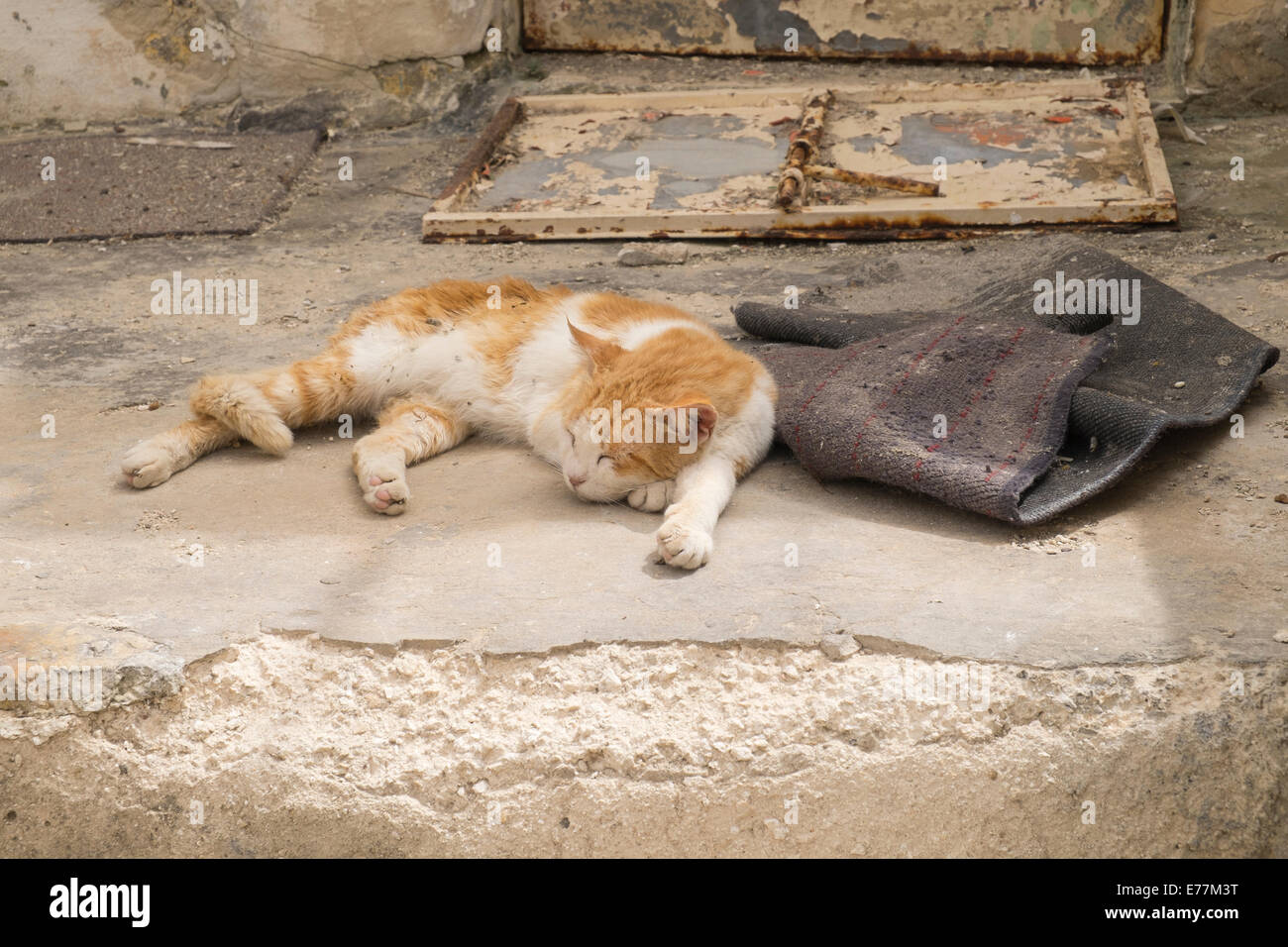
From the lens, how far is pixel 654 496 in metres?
3.12

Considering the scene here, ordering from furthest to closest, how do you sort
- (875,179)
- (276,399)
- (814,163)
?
(814,163) < (875,179) < (276,399)

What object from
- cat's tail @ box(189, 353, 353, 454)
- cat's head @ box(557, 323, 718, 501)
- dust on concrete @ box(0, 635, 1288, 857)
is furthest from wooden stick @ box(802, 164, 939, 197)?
dust on concrete @ box(0, 635, 1288, 857)

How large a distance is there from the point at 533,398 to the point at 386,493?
0.60 m

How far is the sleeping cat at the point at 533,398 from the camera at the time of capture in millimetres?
3076

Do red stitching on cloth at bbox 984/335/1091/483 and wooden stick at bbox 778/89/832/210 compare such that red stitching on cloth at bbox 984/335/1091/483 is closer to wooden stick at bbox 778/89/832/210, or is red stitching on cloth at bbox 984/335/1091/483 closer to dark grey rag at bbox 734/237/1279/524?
dark grey rag at bbox 734/237/1279/524

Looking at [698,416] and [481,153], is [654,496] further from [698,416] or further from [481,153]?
[481,153]

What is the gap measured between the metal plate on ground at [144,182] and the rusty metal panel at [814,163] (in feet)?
3.26

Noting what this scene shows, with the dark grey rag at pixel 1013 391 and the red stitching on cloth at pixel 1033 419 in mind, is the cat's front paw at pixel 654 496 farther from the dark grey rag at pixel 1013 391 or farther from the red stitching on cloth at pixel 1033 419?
the red stitching on cloth at pixel 1033 419

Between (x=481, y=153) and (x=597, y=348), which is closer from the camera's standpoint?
(x=597, y=348)

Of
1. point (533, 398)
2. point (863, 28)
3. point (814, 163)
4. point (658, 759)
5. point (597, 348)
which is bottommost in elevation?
point (658, 759)

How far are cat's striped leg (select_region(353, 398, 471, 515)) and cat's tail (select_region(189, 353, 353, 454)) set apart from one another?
173 mm

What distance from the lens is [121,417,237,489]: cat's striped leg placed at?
321cm

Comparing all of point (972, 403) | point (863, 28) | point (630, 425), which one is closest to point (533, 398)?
point (630, 425)

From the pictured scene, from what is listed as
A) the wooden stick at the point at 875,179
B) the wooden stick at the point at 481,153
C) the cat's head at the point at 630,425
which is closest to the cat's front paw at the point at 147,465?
the cat's head at the point at 630,425
